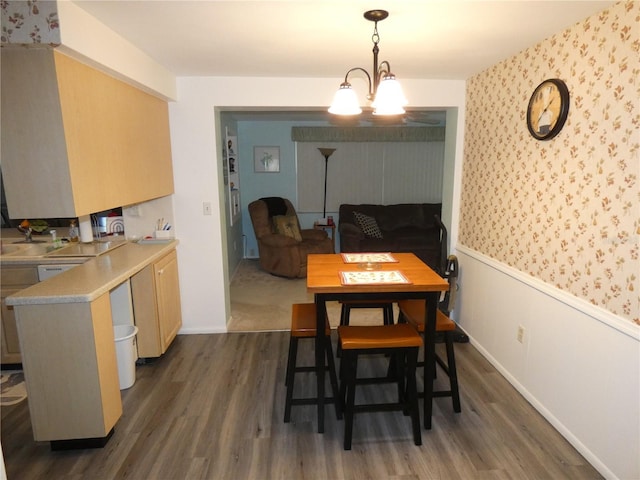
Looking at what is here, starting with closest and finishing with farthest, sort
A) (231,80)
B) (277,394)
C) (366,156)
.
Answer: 1. (277,394)
2. (231,80)
3. (366,156)

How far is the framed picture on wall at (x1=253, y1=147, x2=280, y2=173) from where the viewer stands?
6.10m

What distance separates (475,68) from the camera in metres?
2.90

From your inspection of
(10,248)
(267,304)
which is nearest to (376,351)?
(267,304)

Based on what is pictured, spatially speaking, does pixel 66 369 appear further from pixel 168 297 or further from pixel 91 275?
pixel 168 297

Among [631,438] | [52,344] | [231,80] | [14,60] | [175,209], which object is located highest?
[231,80]

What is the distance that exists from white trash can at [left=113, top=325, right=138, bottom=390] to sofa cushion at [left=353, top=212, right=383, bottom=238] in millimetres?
3559

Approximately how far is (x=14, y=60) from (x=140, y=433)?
78.3 inches

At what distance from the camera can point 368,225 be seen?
18.6 feet

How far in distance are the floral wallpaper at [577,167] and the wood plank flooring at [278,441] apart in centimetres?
84

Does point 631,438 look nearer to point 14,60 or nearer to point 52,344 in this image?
point 52,344

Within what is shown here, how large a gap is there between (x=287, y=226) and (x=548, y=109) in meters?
3.73

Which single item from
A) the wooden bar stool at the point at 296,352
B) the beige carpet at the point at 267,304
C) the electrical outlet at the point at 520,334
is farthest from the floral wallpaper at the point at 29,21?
the electrical outlet at the point at 520,334

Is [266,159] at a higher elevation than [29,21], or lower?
lower

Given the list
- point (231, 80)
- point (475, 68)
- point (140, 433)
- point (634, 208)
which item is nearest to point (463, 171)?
point (475, 68)
